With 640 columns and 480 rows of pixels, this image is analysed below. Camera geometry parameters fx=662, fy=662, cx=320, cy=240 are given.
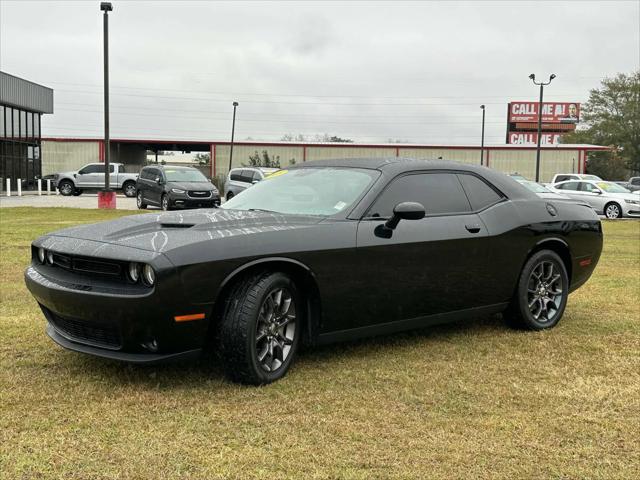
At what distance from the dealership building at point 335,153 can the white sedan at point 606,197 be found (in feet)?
83.2

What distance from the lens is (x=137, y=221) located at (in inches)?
170

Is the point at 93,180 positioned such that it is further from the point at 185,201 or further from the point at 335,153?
the point at 335,153

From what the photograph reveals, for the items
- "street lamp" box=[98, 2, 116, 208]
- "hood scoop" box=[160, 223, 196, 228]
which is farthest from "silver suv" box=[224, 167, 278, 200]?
"hood scoop" box=[160, 223, 196, 228]

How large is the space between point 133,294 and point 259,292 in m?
0.70

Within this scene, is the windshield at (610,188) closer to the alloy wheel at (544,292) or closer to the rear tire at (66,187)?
the alloy wheel at (544,292)

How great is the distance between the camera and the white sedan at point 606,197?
2289 centimetres

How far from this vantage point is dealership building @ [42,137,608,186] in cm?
5019

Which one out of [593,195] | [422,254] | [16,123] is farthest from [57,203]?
[422,254]

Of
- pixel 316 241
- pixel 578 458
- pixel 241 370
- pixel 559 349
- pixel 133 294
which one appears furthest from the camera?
pixel 559 349

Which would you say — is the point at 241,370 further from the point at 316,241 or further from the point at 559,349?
the point at 559,349

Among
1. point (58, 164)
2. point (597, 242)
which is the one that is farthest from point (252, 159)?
point (597, 242)

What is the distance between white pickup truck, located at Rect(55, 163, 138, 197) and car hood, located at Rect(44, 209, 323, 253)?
3099 centimetres

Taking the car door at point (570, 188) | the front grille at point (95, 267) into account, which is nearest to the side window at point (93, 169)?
the car door at point (570, 188)

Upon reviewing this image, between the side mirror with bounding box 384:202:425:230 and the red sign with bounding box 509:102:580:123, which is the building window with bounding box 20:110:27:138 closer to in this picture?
the side mirror with bounding box 384:202:425:230
